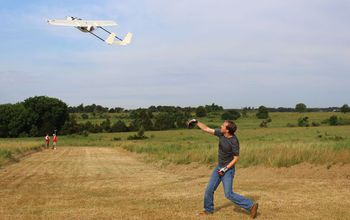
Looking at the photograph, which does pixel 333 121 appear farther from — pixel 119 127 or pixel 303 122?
pixel 119 127

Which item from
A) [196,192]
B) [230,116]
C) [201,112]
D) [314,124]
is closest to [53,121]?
[201,112]

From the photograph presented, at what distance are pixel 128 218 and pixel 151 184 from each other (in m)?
6.90

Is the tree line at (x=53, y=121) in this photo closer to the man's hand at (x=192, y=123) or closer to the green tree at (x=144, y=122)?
the green tree at (x=144, y=122)

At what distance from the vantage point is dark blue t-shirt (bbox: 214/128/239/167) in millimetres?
10031

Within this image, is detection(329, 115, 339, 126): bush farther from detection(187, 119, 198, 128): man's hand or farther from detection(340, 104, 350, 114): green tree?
detection(187, 119, 198, 128): man's hand

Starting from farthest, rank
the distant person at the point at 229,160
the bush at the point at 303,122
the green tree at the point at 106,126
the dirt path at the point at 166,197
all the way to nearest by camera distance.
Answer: the green tree at the point at 106,126 < the bush at the point at 303,122 < the dirt path at the point at 166,197 < the distant person at the point at 229,160

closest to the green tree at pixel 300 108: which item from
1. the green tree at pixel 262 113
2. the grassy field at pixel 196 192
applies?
the green tree at pixel 262 113

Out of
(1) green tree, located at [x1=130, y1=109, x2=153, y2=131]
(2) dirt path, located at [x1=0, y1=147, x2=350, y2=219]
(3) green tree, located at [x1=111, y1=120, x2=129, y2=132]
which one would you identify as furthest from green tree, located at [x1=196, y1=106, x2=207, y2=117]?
(2) dirt path, located at [x1=0, y1=147, x2=350, y2=219]

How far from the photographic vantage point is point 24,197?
13.8 metres

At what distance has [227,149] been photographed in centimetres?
1004

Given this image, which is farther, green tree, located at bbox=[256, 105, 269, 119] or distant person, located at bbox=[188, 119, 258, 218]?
green tree, located at bbox=[256, 105, 269, 119]

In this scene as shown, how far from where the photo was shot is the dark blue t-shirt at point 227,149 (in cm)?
1003

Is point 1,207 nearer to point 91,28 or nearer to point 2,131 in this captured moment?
point 91,28

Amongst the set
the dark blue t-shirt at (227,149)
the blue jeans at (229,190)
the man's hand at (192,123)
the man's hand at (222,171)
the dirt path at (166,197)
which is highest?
the man's hand at (192,123)
